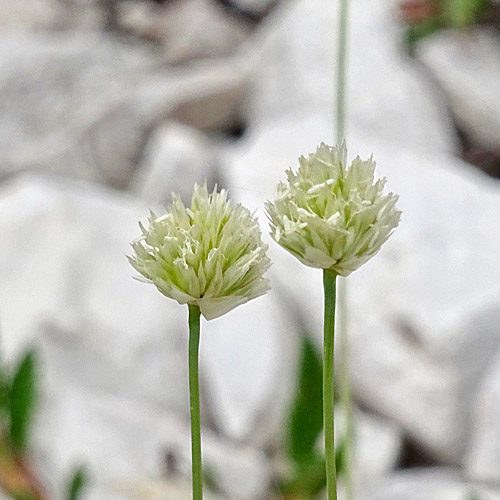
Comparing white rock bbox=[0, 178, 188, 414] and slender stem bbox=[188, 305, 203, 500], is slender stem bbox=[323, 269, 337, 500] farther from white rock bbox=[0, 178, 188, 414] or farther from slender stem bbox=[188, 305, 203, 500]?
white rock bbox=[0, 178, 188, 414]

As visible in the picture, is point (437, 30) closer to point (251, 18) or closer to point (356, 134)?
point (356, 134)

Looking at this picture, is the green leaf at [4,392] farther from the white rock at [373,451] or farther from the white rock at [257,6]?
the white rock at [257,6]

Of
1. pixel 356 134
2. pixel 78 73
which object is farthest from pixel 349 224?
pixel 78 73

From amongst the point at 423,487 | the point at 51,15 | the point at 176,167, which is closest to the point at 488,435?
the point at 423,487

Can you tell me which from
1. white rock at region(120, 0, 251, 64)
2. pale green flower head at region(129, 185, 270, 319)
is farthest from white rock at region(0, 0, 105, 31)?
pale green flower head at region(129, 185, 270, 319)

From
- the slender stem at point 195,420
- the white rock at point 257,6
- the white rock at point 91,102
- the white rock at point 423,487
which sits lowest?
the white rock at point 423,487

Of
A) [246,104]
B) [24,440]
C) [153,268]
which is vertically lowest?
[24,440]

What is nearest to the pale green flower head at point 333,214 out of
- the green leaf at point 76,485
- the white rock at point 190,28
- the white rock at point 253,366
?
the green leaf at point 76,485
